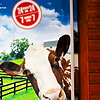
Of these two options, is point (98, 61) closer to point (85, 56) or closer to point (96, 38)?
point (85, 56)

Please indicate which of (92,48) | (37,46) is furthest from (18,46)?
(92,48)

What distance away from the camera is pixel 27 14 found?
2.27 metres

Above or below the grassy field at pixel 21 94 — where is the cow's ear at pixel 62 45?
above

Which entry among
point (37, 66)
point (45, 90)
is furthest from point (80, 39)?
point (45, 90)

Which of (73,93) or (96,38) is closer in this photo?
(96,38)

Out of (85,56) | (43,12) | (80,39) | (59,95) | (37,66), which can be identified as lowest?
(59,95)

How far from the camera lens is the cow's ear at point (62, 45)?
2.29m

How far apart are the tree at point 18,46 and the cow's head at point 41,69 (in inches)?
2.7

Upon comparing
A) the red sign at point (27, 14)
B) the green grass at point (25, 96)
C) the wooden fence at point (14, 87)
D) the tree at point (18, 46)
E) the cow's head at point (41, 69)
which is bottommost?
the green grass at point (25, 96)

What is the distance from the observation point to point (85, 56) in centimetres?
204

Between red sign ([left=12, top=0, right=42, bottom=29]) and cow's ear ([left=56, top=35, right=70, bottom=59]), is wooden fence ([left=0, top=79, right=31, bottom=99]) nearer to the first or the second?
cow's ear ([left=56, top=35, right=70, bottom=59])

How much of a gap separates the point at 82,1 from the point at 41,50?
90 centimetres

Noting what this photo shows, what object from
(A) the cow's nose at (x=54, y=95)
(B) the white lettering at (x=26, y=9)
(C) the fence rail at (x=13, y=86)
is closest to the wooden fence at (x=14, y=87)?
(C) the fence rail at (x=13, y=86)

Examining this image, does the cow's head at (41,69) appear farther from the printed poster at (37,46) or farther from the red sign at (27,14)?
the red sign at (27,14)
